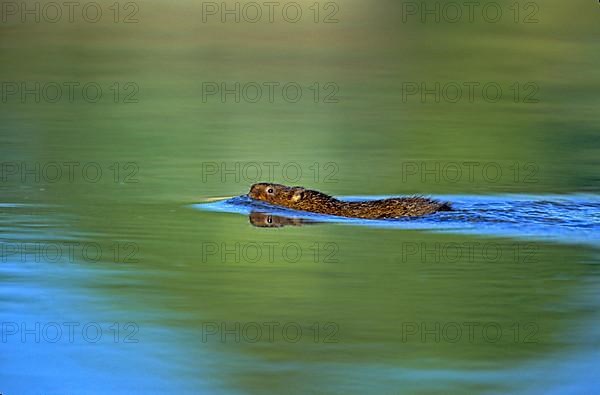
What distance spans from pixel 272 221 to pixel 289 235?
2.25 feet

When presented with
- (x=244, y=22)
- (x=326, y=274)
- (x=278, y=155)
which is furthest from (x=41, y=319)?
(x=244, y=22)

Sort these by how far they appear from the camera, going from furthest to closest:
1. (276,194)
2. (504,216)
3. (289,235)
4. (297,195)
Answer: (276,194), (297,195), (504,216), (289,235)

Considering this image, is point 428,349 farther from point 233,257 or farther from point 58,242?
point 58,242

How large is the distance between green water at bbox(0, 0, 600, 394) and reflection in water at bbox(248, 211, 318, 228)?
0.59 feet

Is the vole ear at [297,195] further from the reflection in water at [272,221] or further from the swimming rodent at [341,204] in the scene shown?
the reflection in water at [272,221]

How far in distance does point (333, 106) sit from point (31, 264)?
32.9 ft

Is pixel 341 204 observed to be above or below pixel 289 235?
above

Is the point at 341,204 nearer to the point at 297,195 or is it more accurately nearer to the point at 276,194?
the point at 297,195

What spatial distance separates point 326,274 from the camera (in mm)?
9633

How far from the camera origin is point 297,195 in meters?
12.1

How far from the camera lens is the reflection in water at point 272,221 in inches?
459

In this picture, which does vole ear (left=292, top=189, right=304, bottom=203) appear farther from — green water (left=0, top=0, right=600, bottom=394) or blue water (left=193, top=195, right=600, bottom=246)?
green water (left=0, top=0, right=600, bottom=394)

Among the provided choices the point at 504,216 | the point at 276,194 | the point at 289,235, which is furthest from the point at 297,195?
the point at 504,216

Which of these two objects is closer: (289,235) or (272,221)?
(289,235)
